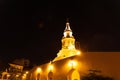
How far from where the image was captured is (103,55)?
19.9 metres

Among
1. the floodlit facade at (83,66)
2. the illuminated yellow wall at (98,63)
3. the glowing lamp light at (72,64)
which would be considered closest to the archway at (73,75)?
the floodlit facade at (83,66)

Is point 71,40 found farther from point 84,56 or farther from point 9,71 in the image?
point 84,56

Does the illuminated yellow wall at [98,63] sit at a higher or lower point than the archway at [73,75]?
higher

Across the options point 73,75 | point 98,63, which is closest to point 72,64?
point 73,75

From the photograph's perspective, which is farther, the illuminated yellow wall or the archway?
the archway

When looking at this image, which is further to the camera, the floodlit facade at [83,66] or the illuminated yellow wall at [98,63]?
the floodlit facade at [83,66]

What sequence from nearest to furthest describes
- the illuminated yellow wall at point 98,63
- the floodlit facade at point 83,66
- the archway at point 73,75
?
the illuminated yellow wall at point 98,63, the floodlit facade at point 83,66, the archway at point 73,75

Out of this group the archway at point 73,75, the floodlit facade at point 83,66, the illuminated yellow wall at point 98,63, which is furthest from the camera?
the archway at point 73,75

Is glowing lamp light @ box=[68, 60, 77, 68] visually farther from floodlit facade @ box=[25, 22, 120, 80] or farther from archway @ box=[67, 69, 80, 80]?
archway @ box=[67, 69, 80, 80]

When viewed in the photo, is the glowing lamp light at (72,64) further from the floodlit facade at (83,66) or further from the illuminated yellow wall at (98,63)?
the illuminated yellow wall at (98,63)

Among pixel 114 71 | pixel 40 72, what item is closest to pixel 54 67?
pixel 40 72

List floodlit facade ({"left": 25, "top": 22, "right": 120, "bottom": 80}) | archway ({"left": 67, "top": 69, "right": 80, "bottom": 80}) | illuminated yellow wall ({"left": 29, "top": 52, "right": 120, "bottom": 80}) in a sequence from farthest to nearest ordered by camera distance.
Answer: archway ({"left": 67, "top": 69, "right": 80, "bottom": 80})
floodlit facade ({"left": 25, "top": 22, "right": 120, "bottom": 80})
illuminated yellow wall ({"left": 29, "top": 52, "right": 120, "bottom": 80})

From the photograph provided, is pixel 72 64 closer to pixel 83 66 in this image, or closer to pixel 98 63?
pixel 83 66

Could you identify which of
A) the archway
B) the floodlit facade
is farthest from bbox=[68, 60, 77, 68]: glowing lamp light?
the archway
